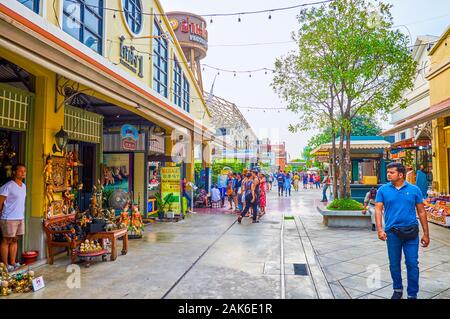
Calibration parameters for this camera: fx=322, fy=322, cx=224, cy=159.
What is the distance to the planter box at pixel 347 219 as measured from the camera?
364 inches

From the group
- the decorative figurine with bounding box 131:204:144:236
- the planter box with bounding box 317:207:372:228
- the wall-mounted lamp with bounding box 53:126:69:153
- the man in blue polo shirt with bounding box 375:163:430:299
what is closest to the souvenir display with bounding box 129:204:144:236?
the decorative figurine with bounding box 131:204:144:236

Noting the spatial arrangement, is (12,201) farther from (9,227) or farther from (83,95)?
(83,95)

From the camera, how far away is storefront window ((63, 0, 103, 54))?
729 cm

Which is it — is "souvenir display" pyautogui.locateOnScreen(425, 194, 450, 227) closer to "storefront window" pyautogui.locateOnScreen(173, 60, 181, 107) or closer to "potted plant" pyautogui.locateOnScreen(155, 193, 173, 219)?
"potted plant" pyautogui.locateOnScreen(155, 193, 173, 219)

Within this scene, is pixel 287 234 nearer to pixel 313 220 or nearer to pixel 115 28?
pixel 313 220

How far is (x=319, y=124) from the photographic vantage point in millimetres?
11258

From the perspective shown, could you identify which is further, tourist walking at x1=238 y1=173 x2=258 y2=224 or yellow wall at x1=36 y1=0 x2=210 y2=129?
tourist walking at x1=238 y1=173 x2=258 y2=224

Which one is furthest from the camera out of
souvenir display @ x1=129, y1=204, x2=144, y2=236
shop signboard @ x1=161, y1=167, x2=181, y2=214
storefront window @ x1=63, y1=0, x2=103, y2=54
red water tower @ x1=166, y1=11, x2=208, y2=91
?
red water tower @ x1=166, y1=11, x2=208, y2=91

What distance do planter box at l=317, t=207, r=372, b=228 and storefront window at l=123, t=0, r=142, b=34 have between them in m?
8.62

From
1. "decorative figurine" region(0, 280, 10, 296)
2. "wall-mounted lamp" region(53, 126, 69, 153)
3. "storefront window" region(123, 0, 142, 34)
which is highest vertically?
"storefront window" region(123, 0, 142, 34)

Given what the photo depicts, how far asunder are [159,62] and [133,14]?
240 cm

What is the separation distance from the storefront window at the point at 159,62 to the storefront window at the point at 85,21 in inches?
152

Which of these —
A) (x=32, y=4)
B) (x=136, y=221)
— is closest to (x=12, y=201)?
(x=136, y=221)
